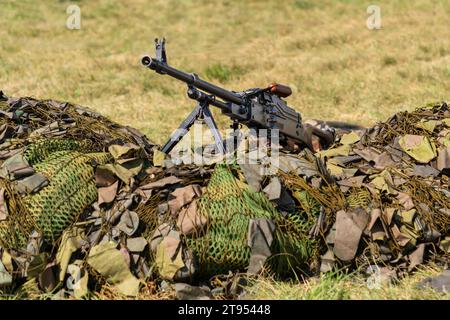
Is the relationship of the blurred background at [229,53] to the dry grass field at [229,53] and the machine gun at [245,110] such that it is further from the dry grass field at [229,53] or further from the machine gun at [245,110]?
the machine gun at [245,110]

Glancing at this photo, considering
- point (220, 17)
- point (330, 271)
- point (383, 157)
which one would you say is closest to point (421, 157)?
point (383, 157)

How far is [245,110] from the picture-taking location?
977 cm

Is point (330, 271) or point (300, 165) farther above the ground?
point (300, 165)

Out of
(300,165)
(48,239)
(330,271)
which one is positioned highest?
(300,165)

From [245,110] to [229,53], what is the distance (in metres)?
12.4

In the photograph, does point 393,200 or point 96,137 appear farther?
point 96,137

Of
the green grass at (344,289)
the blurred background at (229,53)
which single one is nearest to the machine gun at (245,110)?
the green grass at (344,289)

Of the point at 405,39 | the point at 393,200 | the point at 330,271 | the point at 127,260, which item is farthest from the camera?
the point at 405,39

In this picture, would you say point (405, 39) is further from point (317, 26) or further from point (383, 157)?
point (383, 157)

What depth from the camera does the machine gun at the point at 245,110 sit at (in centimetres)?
885

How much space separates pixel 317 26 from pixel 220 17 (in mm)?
3922

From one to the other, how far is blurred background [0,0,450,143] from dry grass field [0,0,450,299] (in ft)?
0.13

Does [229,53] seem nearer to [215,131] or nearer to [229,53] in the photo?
[229,53]

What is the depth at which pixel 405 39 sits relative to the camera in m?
22.2
